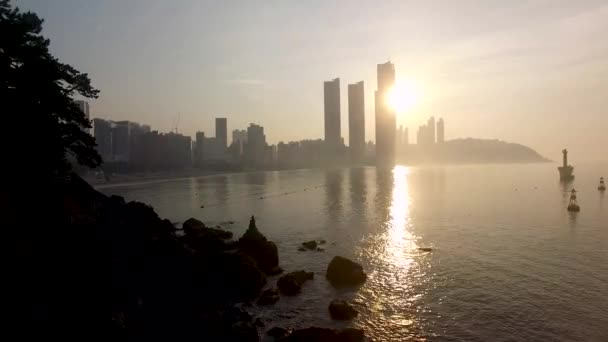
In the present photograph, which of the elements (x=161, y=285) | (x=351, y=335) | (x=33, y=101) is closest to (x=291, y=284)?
(x=351, y=335)

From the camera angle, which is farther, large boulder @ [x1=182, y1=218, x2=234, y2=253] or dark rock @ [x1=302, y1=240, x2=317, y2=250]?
dark rock @ [x1=302, y1=240, x2=317, y2=250]

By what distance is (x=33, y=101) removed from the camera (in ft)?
88.1

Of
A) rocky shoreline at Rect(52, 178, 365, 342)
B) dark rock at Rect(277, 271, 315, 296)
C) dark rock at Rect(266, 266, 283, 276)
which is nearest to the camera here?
rocky shoreline at Rect(52, 178, 365, 342)

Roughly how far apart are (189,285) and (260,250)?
441 inches

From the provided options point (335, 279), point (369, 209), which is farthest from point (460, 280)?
point (369, 209)

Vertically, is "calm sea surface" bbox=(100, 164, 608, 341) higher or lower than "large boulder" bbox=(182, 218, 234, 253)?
lower

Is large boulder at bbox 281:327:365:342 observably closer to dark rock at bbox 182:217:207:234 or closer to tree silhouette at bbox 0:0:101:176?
tree silhouette at bbox 0:0:101:176

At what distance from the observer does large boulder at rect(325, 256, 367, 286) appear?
3530 cm

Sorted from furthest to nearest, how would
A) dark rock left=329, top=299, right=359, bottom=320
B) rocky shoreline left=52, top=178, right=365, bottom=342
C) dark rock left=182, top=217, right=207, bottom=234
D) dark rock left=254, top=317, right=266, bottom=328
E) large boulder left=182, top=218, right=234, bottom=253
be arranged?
dark rock left=182, top=217, right=207, bottom=234, large boulder left=182, top=218, right=234, bottom=253, dark rock left=329, top=299, right=359, bottom=320, dark rock left=254, top=317, right=266, bottom=328, rocky shoreline left=52, top=178, right=365, bottom=342

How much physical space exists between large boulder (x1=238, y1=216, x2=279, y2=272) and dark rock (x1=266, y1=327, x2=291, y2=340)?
1348 cm

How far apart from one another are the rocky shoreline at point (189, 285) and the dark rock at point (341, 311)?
0.07 meters

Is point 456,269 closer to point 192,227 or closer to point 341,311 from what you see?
point 341,311

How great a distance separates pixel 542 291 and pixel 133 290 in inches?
1373

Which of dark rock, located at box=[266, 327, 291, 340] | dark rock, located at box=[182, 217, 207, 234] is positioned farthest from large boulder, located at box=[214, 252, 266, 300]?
dark rock, located at box=[182, 217, 207, 234]
